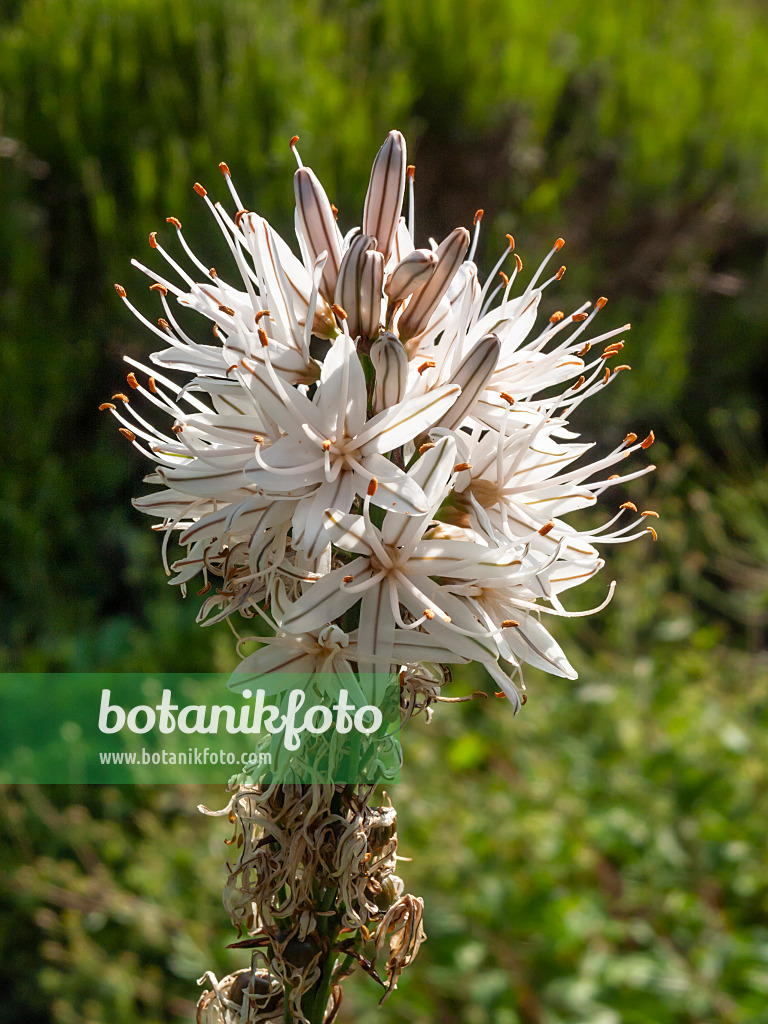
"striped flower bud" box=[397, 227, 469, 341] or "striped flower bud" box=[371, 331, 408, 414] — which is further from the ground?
"striped flower bud" box=[397, 227, 469, 341]

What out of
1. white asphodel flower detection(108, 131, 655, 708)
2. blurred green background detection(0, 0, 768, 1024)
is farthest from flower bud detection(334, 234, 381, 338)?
blurred green background detection(0, 0, 768, 1024)

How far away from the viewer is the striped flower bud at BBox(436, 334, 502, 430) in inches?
31.8

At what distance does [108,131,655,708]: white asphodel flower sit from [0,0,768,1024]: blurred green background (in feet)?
4.84

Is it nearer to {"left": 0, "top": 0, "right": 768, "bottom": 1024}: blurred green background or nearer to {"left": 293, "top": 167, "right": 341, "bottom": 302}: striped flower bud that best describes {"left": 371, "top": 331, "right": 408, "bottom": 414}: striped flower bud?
{"left": 293, "top": 167, "right": 341, "bottom": 302}: striped flower bud

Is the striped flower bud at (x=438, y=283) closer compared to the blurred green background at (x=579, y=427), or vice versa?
the striped flower bud at (x=438, y=283)

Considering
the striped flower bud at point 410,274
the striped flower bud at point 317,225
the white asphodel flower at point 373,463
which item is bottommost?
the white asphodel flower at point 373,463

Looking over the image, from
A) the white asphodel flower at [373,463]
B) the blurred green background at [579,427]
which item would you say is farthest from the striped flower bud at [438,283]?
the blurred green background at [579,427]

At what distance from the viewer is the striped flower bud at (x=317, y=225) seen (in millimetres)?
871

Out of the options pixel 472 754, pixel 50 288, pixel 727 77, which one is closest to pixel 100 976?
pixel 472 754

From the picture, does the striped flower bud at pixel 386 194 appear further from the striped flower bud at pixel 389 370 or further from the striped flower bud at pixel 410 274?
the striped flower bud at pixel 389 370

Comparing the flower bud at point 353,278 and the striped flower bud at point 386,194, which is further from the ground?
the striped flower bud at point 386,194

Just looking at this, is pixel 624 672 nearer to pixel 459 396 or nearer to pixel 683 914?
pixel 683 914

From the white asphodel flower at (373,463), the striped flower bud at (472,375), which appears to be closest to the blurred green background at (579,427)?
the white asphodel flower at (373,463)

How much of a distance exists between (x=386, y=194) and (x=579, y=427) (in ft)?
10.9
